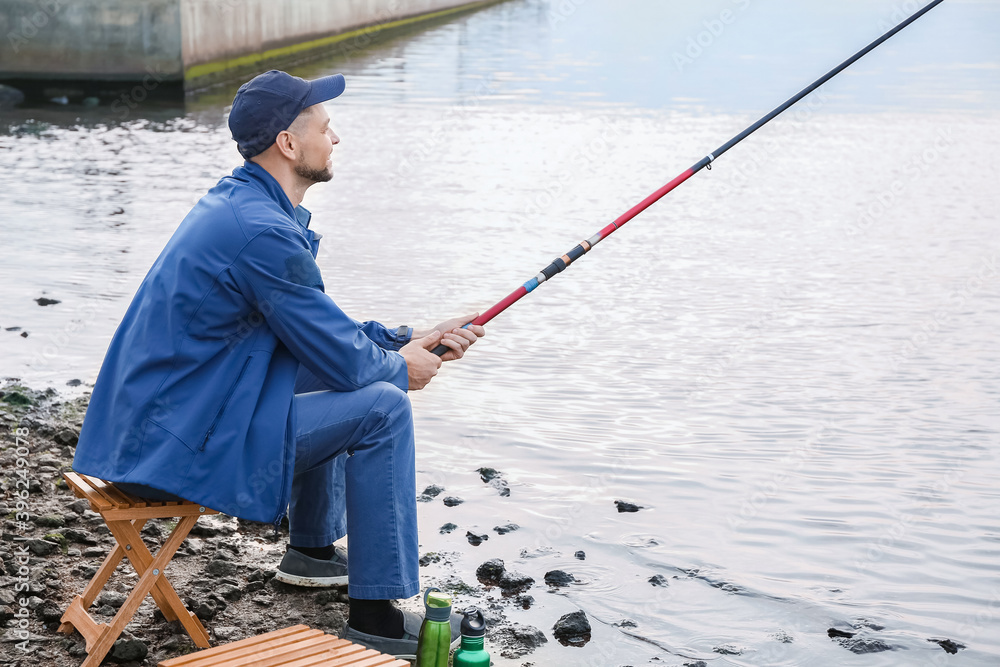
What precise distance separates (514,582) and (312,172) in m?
1.53

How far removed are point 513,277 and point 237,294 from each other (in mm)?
5297

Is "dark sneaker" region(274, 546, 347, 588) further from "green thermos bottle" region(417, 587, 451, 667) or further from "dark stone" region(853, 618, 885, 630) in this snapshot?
"dark stone" region(853, 618, 885, 630)

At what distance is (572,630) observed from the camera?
11.5 ft

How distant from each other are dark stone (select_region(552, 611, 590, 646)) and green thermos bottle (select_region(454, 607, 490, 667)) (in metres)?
0.63

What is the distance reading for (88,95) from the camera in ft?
57.2

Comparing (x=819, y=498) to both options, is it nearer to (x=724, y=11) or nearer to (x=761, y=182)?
(x=761, y=182)

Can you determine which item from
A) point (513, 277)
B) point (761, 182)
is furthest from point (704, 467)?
point (761, 182)

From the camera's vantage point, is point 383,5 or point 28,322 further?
point 383,5

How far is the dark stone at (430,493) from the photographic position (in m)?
4.50

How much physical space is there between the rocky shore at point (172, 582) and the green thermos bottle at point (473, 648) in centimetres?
46

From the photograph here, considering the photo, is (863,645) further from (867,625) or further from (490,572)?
(490,572)

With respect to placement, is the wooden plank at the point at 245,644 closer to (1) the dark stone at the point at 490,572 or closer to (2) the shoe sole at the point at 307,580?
(2) the shoe sole at the point at 307,580

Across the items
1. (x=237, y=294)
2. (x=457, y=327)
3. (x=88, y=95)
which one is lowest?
(x=88, y=95)

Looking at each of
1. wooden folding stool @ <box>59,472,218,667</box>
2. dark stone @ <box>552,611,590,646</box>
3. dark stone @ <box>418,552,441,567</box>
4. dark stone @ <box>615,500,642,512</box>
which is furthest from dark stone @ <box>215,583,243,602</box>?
dark stone @ <box>615,500,642,512</box>
